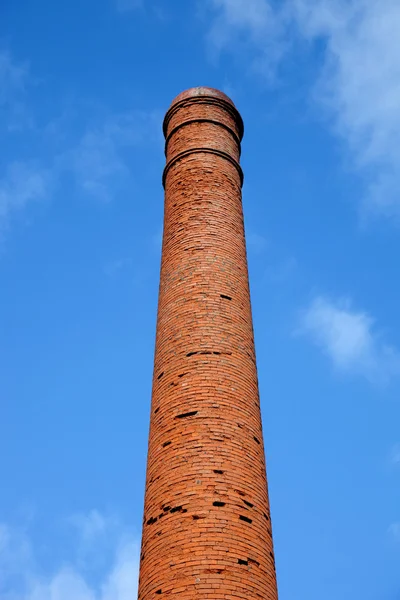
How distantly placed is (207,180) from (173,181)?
56 cm

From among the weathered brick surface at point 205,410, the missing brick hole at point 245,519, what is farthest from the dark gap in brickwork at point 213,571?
the missing brick hole at point 245,519

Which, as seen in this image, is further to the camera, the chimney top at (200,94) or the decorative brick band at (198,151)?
the chimney top at (200,94)

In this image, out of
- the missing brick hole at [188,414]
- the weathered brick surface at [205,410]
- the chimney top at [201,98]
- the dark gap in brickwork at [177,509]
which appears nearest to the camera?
the weathered brick surface at [205,410]

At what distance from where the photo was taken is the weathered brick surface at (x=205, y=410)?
18.2 feet

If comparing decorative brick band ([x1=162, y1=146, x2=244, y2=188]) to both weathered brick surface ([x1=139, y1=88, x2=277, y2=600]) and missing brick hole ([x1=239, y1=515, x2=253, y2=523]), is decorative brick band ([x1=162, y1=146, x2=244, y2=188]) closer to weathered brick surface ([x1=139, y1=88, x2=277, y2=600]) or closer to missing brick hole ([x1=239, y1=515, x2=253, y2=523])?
weathered brick surface ([x1=139, y1=88, x2=277, y2=600])

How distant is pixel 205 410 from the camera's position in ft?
21.3

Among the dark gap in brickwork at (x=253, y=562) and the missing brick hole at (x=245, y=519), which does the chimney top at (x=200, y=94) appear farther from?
the dark gap in brickwork at (x=253, y=562)

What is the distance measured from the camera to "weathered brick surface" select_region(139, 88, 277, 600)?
18.2 feet

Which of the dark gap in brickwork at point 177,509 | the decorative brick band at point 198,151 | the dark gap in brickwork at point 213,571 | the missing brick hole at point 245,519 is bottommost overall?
the dark gap in brickwork at point 213,571

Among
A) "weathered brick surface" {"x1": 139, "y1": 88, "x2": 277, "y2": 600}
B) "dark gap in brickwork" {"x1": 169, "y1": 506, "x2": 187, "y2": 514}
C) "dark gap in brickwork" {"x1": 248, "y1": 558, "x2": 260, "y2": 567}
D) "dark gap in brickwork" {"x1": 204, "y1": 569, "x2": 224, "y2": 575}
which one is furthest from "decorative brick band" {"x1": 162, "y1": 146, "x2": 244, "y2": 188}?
"dark gap in brickwork" {"x1": 204, "y1": 569, "x2": 224, "y2": 575}

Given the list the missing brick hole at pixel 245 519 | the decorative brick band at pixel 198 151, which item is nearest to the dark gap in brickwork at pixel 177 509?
the missing brick hole at pixel 245 519

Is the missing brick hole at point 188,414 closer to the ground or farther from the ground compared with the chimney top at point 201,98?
closer to the ground

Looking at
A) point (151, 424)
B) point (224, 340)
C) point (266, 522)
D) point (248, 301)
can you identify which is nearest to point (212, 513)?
point (266, 522)

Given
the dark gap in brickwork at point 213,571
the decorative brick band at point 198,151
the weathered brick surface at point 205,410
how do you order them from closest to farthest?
the dark gap in brickwork at point 213,571 < the weathered brick surface at point 205,410 < the decorative brick band at point 198,151
